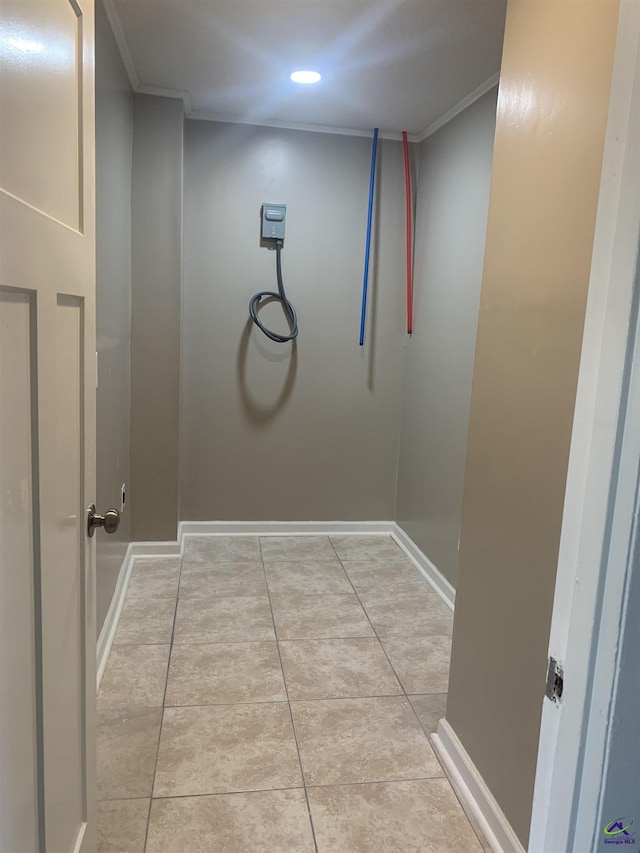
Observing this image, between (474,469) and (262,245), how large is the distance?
7.74ft

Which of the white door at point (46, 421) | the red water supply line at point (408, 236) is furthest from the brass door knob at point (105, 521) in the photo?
the red water supply line at point (408, 236)

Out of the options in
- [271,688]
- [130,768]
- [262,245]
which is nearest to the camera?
[130,768]

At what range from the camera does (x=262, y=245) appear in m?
3.69

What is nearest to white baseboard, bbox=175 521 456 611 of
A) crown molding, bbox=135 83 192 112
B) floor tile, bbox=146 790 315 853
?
floor tile, bbox=146 790 315 853

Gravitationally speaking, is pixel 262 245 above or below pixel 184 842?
above

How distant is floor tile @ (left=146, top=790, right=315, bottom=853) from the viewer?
1606mm

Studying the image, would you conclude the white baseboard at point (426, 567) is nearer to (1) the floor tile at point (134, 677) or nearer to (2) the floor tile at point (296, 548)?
(2) the floor tile at point (296, 548)

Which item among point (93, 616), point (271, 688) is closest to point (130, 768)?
point (271, 688)

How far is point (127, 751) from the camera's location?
6.35 feet

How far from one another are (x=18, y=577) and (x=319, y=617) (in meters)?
2.17

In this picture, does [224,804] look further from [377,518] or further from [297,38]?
[297,38]

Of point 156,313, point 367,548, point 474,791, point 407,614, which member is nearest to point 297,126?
point 156,313

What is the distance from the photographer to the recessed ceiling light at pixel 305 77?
112 inches

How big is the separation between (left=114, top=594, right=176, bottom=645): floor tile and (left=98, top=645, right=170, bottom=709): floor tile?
0.08 m
